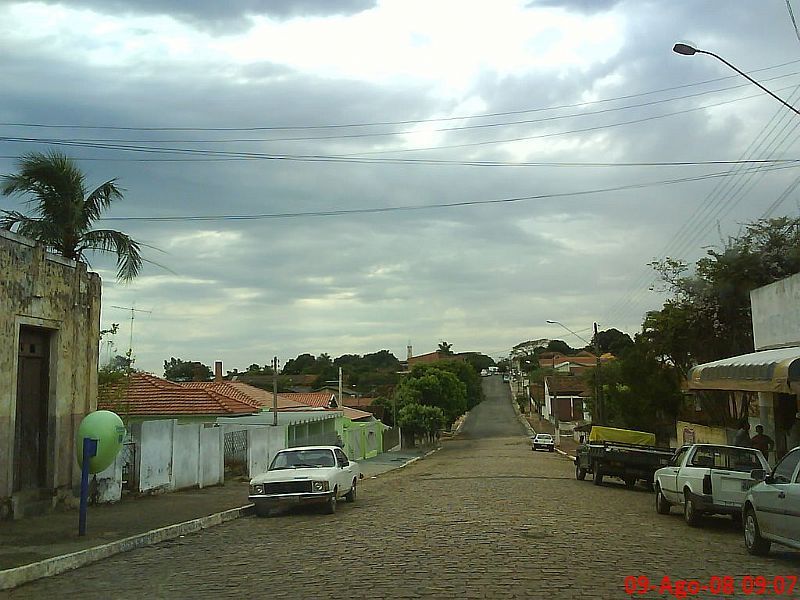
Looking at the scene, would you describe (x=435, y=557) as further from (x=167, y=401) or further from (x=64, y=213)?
(x=167, y=401)

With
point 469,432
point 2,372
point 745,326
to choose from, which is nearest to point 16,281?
point 2,372

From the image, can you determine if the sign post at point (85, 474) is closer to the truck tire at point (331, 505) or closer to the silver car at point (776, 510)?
the truck tire at point (331, 505)

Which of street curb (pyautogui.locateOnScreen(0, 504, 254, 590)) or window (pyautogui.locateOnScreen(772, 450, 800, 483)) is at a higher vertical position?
window (pyautogui.locateOnScreen(772, 450, 800, 483))

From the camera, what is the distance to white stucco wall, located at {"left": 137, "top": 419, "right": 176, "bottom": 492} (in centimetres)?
2078

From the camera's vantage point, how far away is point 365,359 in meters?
173

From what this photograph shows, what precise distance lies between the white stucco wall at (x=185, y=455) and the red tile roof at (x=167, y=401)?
7.17 meters

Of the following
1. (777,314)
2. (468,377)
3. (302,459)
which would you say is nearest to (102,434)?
(302,459)

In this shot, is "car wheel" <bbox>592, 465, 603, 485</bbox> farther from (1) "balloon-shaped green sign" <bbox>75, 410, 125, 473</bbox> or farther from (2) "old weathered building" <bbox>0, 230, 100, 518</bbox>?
(1) "balloon-shaped green sign" <bbox>75, 410, 125, 473</bbox>

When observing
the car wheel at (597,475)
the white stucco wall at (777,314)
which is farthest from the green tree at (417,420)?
the white stucco wall at (777,314)

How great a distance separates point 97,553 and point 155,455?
29.2 feet

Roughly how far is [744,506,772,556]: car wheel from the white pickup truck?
8.61ft

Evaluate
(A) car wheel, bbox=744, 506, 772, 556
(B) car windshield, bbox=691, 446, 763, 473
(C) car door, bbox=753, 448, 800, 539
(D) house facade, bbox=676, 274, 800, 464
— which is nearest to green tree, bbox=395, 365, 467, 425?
(D) house facade, bbox=676, 274, 800, 464

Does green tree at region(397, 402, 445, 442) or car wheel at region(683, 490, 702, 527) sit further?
green tree at region(397, 402, 445, 442)

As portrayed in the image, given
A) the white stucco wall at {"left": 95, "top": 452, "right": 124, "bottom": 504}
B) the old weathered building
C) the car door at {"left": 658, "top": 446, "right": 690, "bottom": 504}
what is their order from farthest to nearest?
the white stucco wall at {"left": 95, "top": 452, "right": 124, "bottom": 504}
the car door at {"left": 658, "top": 446, "right": 690, "bottom": 504}
the old weathered building
